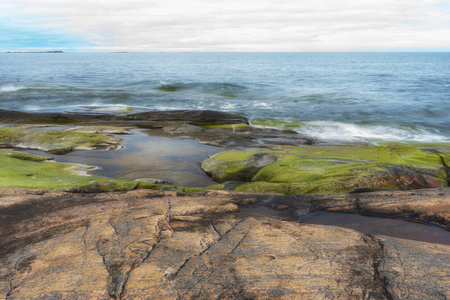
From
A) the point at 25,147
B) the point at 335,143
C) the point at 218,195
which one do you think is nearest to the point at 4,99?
the point at 25,147

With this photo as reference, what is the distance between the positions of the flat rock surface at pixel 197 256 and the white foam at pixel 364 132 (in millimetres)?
15183

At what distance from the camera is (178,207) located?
20.6ft

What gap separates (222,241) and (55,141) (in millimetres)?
13431

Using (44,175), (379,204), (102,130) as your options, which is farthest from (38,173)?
(379,204)

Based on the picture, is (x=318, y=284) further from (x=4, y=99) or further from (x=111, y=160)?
(x=4, y=99)

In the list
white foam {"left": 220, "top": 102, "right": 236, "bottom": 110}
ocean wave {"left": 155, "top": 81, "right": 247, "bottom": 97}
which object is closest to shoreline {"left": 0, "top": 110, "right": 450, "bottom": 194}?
white foam {"left": 220, "top": 102, "right": 236, "bottom": 110}

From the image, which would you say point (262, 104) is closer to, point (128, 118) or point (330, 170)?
point (128, 118)

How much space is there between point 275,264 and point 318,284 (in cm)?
62

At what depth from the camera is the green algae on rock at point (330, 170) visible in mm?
8281

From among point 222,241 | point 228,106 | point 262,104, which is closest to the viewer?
point 222,241

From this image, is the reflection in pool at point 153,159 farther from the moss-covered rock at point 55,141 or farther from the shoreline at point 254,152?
the moss-covered rock at point 55,141

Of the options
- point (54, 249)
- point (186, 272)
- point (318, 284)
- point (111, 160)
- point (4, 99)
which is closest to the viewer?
point (318, 284)

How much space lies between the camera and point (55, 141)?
51.4ft

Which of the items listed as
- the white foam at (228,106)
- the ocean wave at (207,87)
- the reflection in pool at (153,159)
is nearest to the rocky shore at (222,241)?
the reflection in pool at (153,159)
